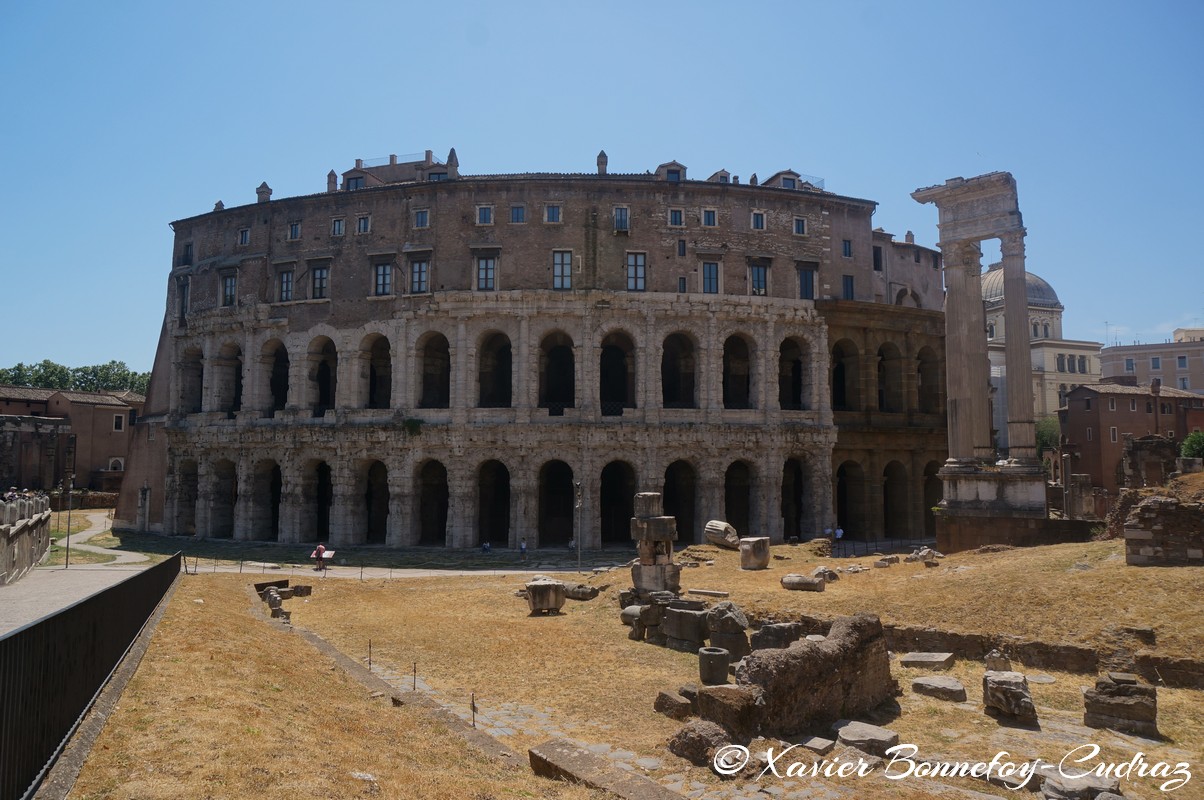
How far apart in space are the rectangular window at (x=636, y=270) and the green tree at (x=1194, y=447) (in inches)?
1520

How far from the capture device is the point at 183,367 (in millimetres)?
46219

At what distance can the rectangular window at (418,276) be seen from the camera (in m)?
40.0

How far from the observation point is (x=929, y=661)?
48.2 ft

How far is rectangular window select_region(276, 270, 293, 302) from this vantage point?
42781 millimetres

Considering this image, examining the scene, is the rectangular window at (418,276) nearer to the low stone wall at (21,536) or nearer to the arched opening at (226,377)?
the arched opening at (226,377)

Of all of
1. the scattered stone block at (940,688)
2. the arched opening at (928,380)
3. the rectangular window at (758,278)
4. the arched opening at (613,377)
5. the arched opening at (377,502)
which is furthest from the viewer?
the arched opening at (928,380)

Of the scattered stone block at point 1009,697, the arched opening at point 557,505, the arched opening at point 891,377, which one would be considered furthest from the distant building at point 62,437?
the scattered stone block at point 1009,697

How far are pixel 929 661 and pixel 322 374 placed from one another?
Answer: 3924 centimetres

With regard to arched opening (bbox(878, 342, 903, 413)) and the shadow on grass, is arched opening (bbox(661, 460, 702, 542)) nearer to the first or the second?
the shadow on grass

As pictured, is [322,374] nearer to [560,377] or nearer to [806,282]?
[560,377]

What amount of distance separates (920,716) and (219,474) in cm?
4137

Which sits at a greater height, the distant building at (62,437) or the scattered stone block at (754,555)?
the distant building at (62,437)

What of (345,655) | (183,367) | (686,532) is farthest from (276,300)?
(345,655)

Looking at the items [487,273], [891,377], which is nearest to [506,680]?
[487,273]
